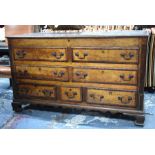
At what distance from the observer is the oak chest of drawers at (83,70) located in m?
2.29

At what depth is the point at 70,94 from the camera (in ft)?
8.48

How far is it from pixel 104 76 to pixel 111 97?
0.77ft

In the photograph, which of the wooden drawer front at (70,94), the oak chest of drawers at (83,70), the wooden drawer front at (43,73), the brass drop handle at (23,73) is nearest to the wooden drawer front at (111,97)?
the oak chest of drawers at (83,70)

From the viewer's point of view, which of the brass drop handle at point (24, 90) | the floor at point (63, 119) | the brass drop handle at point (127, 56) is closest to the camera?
the brass drop handle at point (127, 56)

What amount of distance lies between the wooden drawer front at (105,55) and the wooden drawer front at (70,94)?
34 cm

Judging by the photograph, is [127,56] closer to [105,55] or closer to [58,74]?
[105,55]

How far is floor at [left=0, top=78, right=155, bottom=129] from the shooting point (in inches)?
98.0

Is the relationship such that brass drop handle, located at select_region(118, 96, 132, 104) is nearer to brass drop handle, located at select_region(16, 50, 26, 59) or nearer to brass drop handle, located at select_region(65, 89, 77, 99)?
brass drop handle, located at select_region(65, 89, 77, 99)

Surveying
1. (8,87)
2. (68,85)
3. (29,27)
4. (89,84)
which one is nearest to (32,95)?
(68,85)

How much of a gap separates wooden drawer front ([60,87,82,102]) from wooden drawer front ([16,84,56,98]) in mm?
109

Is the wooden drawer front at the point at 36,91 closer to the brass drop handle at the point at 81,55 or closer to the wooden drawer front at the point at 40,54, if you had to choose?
the wooden drawer front at the point at 40,54

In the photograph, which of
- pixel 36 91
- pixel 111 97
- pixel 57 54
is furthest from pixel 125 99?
pixel 36 91

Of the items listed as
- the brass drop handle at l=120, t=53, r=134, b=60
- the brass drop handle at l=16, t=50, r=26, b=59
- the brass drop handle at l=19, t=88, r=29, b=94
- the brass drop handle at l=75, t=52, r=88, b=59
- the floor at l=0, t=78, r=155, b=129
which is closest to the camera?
the brass drop handle at l=120, t=53, r=134, b=60

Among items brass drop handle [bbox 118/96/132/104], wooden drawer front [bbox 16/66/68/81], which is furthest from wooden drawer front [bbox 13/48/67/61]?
brass drop handle [bbox 118/96/132/104]
